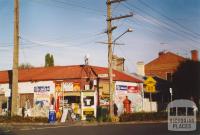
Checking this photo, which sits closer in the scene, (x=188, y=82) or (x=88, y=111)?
(x=88, y=111)

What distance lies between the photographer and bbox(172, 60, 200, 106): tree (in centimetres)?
5006

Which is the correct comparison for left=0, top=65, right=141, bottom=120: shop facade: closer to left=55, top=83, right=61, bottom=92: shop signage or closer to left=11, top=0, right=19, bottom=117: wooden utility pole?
left=55, top=83, right=61, bottom=92: shop signage

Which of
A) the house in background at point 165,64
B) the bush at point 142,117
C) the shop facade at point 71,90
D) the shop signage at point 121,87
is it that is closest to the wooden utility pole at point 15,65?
the shop facade at point 71,90

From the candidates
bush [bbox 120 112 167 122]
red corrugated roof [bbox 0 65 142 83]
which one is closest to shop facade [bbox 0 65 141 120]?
red corrugated roof [bbox 0 65 142 83]

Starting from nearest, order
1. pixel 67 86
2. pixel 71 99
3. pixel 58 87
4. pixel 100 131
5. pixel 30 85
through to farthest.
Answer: pixel 100 131
pixel 71 99
pixel 67 86
pixel 58 87
pixel 30 85

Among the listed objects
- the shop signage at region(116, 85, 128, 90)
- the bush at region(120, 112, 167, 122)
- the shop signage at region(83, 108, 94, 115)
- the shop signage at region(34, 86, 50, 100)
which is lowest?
the bush at region(120, 112, 167, 122)

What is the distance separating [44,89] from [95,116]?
7587mm

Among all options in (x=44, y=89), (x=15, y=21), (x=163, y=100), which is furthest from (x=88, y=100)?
(x=163, y=100)

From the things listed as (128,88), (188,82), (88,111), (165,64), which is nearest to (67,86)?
(88,111)

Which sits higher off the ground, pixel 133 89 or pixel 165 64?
pixel 165 64

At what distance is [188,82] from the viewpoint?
49.9 meters

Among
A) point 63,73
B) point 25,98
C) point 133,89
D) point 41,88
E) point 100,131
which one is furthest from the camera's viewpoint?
point 133,89

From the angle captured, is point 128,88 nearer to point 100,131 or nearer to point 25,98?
point 25,98

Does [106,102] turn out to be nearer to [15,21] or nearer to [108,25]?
[108,25]
